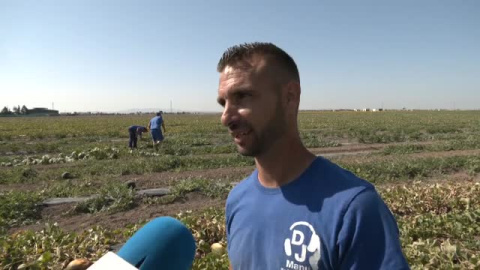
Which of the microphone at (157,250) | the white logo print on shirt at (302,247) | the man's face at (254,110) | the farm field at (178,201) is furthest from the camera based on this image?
the farm field at (178,201)

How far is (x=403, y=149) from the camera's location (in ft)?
59.8

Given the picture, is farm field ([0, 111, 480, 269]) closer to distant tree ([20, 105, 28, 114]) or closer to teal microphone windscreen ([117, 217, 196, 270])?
teal microphone windscreen ([117, 217, 196, 270])

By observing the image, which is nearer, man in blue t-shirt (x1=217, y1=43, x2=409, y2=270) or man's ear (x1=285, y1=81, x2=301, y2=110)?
man in blue t-shirt (x1=217, y1=43, x2=409, y2=270)

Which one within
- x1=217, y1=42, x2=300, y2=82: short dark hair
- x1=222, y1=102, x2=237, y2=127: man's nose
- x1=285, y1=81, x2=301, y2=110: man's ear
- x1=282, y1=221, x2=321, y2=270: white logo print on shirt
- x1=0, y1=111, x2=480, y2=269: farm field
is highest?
x1=217, y1=42, x2=300, y2=82: short dark hair

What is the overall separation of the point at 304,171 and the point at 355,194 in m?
0.33

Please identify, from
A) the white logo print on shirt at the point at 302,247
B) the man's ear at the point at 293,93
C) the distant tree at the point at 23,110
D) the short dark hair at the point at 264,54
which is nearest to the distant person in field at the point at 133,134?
the short dark hair at the point at 264,54

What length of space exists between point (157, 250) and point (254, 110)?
76cm

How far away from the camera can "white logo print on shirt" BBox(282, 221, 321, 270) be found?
1.52 m

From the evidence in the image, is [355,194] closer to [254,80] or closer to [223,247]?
[254,80]

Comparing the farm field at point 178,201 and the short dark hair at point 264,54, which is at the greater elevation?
the short dark hair at point 264,54

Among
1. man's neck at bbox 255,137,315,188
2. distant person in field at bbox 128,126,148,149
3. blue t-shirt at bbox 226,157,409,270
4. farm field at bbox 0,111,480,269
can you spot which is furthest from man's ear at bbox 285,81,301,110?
distant person in field at bbox 128,126,148,149

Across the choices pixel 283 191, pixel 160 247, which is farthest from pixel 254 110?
pixel 160 247

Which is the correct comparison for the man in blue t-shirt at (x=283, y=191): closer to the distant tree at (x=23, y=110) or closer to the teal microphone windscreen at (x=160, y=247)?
the teal microphone windscreen at (x=160, y=247)

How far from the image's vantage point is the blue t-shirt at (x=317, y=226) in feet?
4.52
